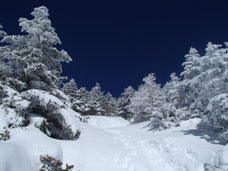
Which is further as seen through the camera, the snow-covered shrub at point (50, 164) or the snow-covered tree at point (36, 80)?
the snow-covered tree at point (36, 80)

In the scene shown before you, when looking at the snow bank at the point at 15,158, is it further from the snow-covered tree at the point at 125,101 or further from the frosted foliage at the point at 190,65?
the snow-covered tree at the point at 125,101

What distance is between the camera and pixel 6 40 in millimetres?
12211

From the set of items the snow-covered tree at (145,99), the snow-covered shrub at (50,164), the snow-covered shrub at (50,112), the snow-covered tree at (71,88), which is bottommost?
the snow-covered shrub at (50,164)

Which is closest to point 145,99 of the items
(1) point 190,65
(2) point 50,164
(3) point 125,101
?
(1) point 190,65

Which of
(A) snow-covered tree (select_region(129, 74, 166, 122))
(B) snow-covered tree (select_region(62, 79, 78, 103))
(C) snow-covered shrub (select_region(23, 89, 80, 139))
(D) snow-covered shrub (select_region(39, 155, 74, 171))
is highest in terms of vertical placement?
(B) snow-covered tree (select_region(62, 79, 78, 103))

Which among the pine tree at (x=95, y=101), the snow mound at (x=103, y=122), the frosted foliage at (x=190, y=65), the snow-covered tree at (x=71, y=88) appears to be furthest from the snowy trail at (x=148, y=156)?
the pine tree at (x=95, y=101)

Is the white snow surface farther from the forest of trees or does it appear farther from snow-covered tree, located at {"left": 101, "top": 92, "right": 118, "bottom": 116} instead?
snow-covered tree, located at {"left": 101, "top": 92, "right": 118, "bottom": 116}

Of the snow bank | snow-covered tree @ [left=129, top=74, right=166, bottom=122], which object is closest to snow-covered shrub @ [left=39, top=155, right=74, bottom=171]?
the snow bank

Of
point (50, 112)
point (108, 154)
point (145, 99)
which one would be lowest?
point (108, 154)

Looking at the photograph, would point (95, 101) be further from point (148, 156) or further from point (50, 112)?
point (148, 156)

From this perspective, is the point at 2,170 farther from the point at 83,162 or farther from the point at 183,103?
the point at 183,103

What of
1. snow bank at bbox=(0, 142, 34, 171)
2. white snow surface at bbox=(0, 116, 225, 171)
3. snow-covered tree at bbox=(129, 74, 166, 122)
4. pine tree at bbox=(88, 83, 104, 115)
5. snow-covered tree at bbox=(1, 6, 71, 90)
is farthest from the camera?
pine tree at bbox=(88, 83, 104, 115)

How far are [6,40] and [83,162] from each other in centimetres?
979

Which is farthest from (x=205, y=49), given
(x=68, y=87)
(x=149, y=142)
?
(x=68, y=87)
